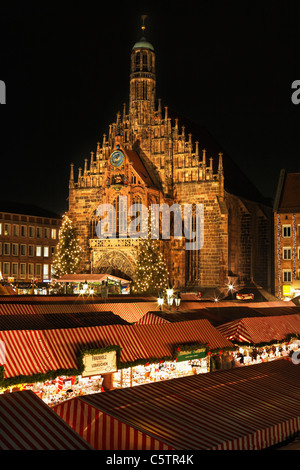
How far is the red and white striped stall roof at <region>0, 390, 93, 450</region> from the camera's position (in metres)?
10.3

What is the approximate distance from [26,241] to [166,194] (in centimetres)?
3141

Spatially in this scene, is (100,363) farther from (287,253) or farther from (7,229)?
(7,229)

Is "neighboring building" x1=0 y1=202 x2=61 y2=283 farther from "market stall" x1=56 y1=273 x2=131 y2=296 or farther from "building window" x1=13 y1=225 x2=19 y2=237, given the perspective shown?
→ "market stall" x1=56 y1=273 x2=131 y2=296

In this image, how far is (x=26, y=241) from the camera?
276 feet

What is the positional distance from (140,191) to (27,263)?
1237 inches

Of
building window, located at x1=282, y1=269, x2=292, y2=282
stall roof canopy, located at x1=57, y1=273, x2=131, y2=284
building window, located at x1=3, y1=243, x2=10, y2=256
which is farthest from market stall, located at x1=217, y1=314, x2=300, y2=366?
building window, located at x1=3, y1=243, x2=10, y2=256

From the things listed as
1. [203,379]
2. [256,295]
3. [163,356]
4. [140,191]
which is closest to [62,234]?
[140,191]

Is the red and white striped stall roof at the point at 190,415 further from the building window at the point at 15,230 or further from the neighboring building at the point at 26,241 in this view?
the building window at the point at 15,230

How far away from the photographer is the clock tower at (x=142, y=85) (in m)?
61.0

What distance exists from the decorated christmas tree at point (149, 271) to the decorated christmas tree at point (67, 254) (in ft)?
27.4

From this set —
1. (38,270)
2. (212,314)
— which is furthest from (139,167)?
(38,270)

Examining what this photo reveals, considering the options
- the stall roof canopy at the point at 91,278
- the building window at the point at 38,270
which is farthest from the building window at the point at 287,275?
the building window at the point at 38,270

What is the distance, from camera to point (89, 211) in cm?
6291

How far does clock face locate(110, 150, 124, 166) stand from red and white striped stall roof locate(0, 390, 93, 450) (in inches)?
1882
